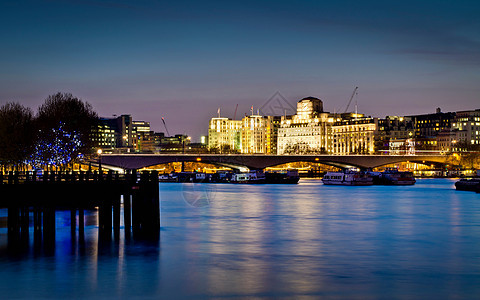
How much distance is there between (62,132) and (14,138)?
5924 millimetres

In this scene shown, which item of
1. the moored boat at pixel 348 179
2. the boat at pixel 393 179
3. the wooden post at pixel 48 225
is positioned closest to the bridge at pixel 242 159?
the moored boat at pixel 348 179

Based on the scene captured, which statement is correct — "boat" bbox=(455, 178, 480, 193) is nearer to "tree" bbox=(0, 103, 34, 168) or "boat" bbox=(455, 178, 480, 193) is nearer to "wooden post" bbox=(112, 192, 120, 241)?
"tree" bbox=(0, 103, 34, 168)

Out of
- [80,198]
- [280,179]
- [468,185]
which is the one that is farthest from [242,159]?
[80,198]

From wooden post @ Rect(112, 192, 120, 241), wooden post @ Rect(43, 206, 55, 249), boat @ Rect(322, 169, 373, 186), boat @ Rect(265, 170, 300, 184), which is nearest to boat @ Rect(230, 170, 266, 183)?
boat @ Rect(265, 170, 300, 184)

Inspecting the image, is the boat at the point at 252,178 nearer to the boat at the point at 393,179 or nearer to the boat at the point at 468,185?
the boat at the point at 393,179

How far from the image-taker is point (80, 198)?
44.4 metres

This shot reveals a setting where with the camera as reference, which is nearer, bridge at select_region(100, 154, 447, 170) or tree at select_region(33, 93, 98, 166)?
tree at select_region(33, 93, 98, 166)

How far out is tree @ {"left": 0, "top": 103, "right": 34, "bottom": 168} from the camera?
86.8 meters

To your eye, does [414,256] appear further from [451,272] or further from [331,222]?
[331,222]

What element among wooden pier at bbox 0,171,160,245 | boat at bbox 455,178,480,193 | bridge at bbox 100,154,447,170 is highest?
bridge at bbox 100,154,447,170

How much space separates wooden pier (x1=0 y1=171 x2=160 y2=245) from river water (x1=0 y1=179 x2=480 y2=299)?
1332 mm

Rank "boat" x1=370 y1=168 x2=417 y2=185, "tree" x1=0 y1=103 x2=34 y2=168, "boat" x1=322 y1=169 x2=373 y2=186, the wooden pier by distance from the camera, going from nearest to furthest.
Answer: the wooden pier → "tree" x1=0 y1=103 x2=34 y2=168 → "boat" x1=322 y1=169 x2=373 y2=186 → "boat" x1=370 y1=168 x2=417 y2=185

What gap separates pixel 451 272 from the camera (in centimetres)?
3684

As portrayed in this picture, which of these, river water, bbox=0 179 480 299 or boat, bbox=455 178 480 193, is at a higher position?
boat, bbox=455 178 480 193
